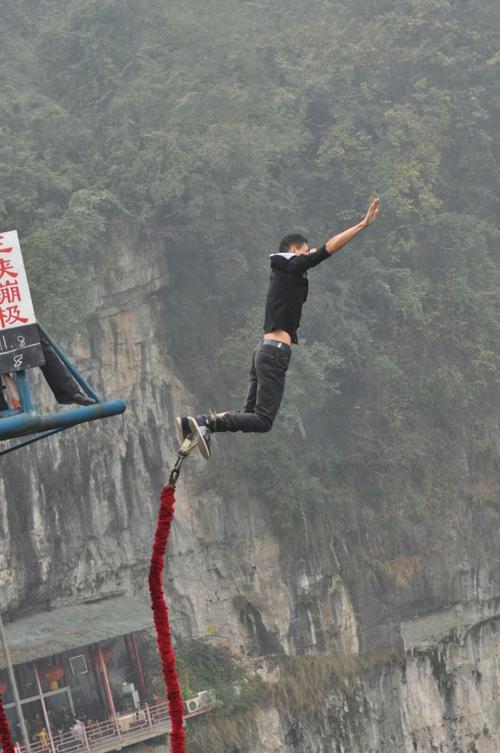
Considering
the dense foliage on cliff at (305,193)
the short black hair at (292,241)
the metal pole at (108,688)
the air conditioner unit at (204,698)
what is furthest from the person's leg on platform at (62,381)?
the air conditioner unit at (204,698)

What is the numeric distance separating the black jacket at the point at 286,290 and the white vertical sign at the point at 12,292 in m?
1.27

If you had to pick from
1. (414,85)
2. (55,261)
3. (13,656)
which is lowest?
(13,656)

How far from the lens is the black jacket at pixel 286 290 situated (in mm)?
7453

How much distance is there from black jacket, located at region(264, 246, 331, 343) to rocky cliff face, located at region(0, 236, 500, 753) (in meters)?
20.6

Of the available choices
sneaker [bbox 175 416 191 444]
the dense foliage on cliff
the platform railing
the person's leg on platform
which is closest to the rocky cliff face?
the dense foliage on cliff

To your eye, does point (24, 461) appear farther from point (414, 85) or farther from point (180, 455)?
point (180, 455)

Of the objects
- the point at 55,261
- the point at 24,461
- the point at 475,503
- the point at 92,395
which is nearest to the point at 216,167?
the point at 55,261

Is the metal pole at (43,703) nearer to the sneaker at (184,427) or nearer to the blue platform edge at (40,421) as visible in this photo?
the blue platform edge at (40,421)

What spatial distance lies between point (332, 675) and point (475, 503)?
572 centimetres

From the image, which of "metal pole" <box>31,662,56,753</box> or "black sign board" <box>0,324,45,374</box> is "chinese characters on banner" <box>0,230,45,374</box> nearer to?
"black sign board" <box>0,324,45,374</box>

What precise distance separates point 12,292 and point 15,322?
165 mm

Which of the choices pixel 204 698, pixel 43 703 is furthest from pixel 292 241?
pixel 204 698

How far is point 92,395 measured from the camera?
779cm

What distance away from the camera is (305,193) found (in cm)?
3438
